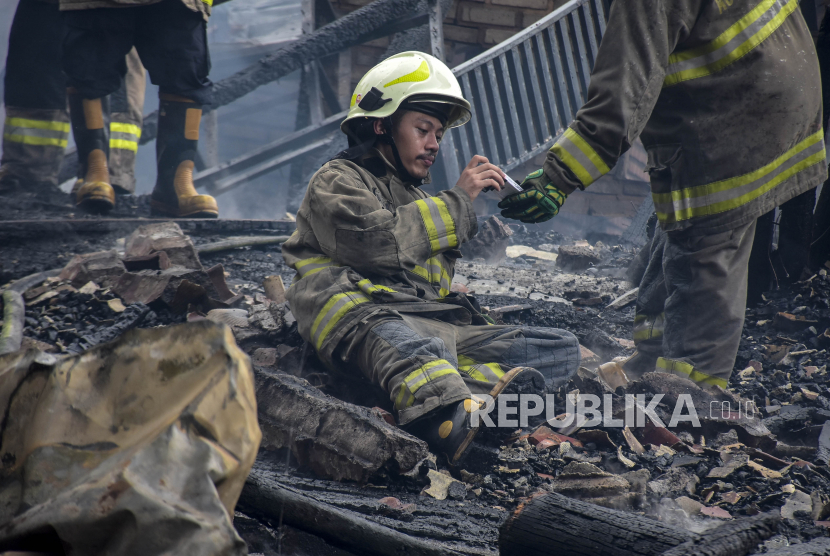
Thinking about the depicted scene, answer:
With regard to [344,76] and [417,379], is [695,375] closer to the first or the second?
[417,379]

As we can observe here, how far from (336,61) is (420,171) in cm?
569

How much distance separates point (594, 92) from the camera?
2.53 m

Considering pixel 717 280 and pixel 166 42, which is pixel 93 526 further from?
pixel 166 42

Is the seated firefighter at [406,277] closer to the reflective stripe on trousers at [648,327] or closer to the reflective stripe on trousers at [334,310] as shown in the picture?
the reflective stripe on trousers at [334,310]

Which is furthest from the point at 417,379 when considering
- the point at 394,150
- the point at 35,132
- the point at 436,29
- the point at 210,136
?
the point at 210,136

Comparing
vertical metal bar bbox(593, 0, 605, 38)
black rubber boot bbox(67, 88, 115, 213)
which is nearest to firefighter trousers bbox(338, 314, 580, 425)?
black rubber boot bbox(67, 88, 115, 213)

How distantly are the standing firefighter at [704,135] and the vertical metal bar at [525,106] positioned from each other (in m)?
4.61

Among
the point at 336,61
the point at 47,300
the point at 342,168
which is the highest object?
the point at 336,61

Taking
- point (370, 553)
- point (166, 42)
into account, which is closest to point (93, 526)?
point (370, 553)

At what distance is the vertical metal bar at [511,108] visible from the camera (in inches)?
275

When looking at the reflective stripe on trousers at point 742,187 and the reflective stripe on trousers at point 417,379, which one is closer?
the reflective stripe on trousers at point 417,379

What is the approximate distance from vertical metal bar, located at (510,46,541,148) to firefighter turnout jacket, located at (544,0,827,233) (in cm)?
463

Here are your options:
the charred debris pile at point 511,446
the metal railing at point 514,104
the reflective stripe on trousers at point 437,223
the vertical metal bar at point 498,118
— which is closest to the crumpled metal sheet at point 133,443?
the charred debris pile at point 511,446

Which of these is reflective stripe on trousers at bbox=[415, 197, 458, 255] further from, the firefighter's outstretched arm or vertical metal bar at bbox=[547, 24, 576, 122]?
vertical metal bar at bbox=[547, 24, 576, 122]
